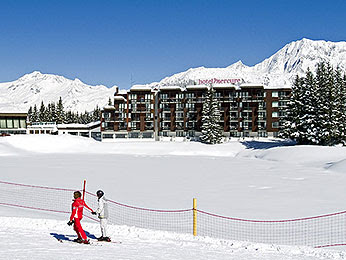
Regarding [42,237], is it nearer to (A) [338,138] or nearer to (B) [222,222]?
(B) [222,222]

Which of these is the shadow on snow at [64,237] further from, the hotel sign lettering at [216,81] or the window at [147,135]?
the hotel sign lettering at [216,81]

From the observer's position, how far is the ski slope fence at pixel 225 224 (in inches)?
509

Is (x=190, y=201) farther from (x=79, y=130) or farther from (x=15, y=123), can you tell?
(x=79, y=130)

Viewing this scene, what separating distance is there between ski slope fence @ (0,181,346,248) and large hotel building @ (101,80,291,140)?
6936 centimetres

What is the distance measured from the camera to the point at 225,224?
1506 centimetres

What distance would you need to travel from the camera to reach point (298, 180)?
26328 millimetres

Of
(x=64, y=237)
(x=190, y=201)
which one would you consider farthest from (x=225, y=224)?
(x=64, y=237)

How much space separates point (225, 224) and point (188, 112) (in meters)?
73.9

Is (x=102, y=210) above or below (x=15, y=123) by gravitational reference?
below

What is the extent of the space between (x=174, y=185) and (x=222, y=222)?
1003 cm

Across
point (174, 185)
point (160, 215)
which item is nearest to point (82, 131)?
point (174, 185)

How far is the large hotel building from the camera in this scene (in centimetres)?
8606

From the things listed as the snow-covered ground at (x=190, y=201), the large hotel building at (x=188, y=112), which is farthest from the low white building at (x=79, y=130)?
the snow-covered ground at (x=190, y=201)

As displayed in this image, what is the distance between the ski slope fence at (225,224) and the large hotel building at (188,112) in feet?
228
